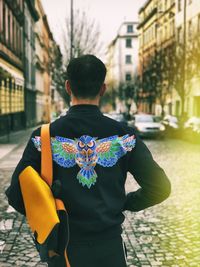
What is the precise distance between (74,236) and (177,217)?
5130 mm

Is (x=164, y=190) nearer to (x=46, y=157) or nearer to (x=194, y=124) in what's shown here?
(x=46, y=157)

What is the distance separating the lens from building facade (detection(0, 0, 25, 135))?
2733cm

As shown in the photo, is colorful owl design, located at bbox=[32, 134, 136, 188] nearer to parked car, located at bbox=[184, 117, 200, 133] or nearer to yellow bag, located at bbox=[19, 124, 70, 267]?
yellow bag, located at bbox=[19, 124, 70, 267]

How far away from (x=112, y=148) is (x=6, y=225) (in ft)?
15.2

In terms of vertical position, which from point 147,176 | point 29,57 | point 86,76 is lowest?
point 147,176

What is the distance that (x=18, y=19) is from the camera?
120 ft

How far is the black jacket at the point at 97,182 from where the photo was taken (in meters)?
2.18

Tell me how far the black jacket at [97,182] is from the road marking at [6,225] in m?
4.31

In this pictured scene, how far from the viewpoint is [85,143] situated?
2.25 m

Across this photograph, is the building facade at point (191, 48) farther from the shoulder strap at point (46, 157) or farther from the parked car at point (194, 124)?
the shoulder strap at point (46, 157)

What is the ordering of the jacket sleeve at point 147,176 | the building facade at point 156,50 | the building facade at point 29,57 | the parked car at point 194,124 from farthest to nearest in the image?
1. the building facade at point 29,57
2. the building facade at point 156,50
3. the parked car at point 194,124
4. the jacket sleeve at point 147,176

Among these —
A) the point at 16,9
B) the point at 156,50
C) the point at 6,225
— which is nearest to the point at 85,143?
the point at 6,225

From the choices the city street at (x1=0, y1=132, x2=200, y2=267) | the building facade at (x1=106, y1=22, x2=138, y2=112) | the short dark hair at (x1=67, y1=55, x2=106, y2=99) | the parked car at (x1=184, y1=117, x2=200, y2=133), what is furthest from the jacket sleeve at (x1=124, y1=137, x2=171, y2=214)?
the building facade at (x1=106, y1=22, x2=138, y2=112)

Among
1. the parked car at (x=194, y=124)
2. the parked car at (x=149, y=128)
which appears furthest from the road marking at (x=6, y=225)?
the parked car at (x=149, y=128)
